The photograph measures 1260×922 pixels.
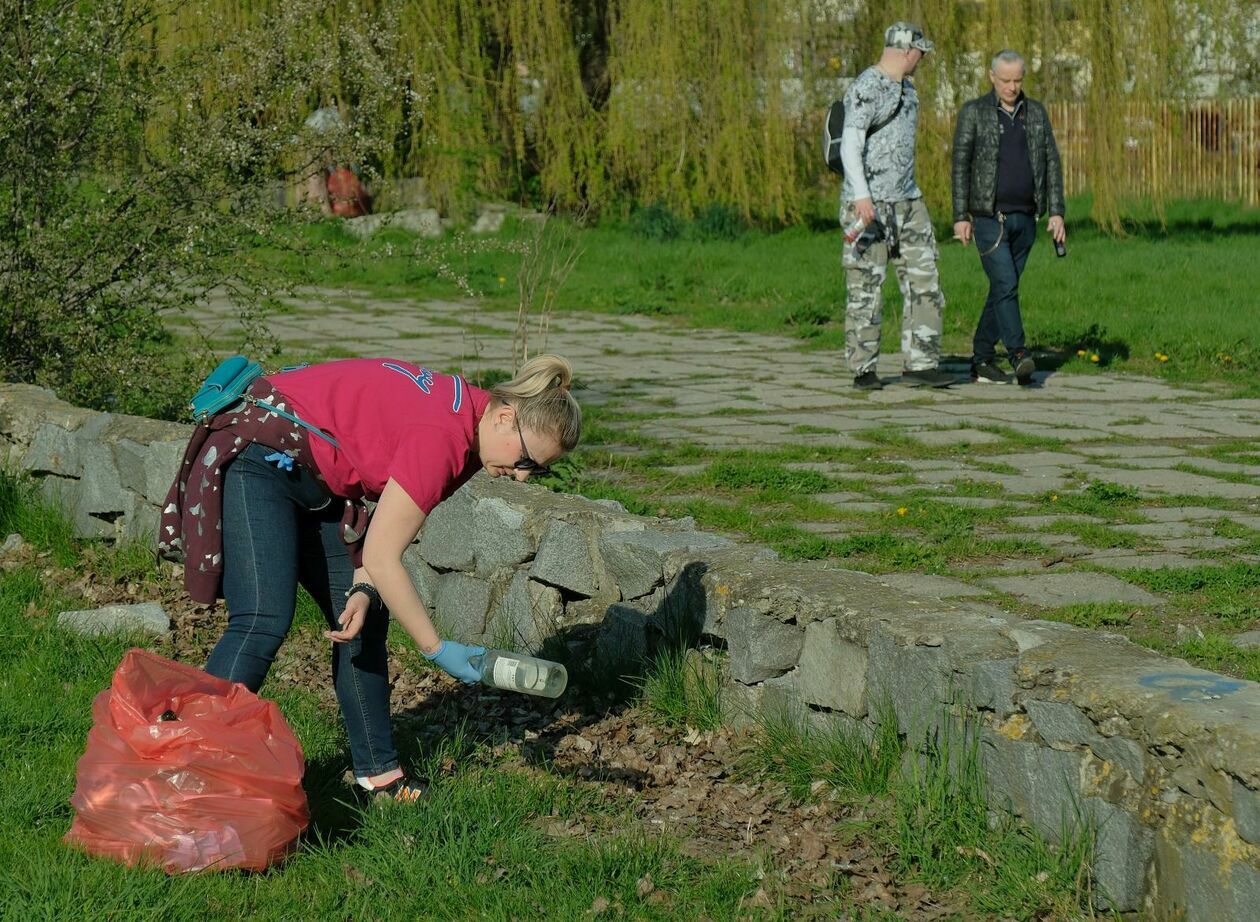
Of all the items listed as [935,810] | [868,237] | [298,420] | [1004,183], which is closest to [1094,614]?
[935,810]

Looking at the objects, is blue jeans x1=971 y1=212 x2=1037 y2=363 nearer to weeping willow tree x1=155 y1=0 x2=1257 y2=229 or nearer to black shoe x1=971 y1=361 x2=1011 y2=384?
black shoe x1=971 y1=361 x2=1011 y2=384

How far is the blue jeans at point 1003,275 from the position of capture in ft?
32.1

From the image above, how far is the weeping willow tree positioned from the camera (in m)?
Answer: 15.8

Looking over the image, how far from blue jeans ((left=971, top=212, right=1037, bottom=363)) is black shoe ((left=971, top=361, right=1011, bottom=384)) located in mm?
40

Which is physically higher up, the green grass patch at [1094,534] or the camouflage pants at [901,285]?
the camouflage pants at [901,285]

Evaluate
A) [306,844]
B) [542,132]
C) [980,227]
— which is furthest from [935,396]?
[542,132]

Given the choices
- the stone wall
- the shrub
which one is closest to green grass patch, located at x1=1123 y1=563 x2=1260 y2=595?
the stone wall

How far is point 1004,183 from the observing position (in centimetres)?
980

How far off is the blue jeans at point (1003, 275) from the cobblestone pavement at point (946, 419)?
0.99ft

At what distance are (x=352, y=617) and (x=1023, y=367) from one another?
6645 millimetres

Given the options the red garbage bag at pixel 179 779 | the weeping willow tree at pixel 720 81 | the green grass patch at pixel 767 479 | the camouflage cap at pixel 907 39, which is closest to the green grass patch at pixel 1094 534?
the green grass patch at pixel 767 479

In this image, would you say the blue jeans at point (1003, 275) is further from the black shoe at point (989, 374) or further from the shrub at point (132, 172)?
the shrub at point (132, 172)

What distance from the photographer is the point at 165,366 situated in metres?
7.80

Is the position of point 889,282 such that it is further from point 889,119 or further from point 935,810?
point 935,810
